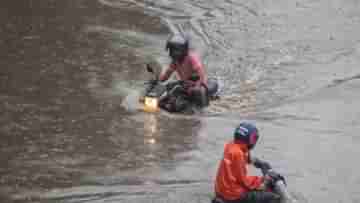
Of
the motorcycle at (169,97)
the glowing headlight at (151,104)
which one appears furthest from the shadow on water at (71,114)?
the motorcycle at (169,97)

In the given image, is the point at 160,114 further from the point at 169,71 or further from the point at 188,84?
the point at 169,71

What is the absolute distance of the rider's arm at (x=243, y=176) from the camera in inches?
299

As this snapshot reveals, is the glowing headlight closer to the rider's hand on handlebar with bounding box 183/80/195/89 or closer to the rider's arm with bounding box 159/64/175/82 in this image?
the rider's hand on handlebar with bounding box 183/80/195/89

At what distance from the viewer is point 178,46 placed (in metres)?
11.7

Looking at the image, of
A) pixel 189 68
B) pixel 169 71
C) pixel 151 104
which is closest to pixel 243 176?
pixel 151 104

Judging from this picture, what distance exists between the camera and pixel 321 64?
15195 mm

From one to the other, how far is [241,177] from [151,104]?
414cm

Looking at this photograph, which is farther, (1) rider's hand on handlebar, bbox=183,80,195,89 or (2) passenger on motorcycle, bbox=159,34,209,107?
(1) rider's hand on handlebar, bbox=183,80,195,89

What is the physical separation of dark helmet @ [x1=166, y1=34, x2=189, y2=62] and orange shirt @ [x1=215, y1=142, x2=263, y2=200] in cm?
424

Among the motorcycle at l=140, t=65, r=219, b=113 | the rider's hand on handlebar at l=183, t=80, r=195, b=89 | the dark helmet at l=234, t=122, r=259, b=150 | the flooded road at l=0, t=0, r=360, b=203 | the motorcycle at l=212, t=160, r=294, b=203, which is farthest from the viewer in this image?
the rider's hand on handlebar at l=183, t=80, r=195, b=89

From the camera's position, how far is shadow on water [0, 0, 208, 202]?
9281 millimetres

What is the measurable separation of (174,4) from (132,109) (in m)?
8.76

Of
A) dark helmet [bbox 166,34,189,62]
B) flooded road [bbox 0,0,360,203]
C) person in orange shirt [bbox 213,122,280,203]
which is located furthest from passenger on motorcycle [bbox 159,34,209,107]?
person in orange shirt [bbox 213,122,280,203]

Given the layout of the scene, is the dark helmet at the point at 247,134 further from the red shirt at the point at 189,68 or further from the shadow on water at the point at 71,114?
the red shirt at the point at 189,68
